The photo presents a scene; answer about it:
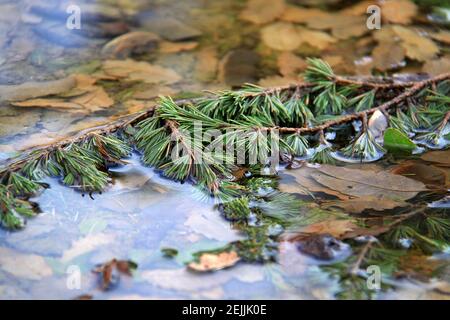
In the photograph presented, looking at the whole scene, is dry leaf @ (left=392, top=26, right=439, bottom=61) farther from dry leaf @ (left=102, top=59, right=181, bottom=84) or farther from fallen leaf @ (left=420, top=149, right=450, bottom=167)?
dry leaf @ (left=102, top=59, right=181, bottom=84)

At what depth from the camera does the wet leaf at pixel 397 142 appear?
234 centimetres

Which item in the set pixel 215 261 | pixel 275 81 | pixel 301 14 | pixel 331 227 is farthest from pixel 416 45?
pixel 215 261

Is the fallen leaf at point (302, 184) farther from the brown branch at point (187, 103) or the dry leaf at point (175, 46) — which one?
the dry leaf at point (175, 46)

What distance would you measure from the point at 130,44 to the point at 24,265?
5.62ft

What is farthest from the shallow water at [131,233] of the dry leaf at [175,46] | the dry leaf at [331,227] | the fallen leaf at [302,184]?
the fallen leaf at [302,184]

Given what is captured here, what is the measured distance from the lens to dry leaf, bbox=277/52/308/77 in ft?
9.98

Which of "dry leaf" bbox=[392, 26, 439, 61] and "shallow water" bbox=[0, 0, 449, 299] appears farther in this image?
"dry leaf" bbox=[392, 26, 439, 61]

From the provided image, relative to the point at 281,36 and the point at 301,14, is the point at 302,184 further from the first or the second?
the point at 301,14

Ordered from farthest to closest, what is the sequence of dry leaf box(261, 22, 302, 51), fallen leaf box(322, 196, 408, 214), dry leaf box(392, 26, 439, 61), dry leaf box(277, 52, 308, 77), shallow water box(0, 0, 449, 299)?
1. dry leaf box(261, 22, 302, 51)
2. dry leaf box(392, 26, 439, 61)
3. dry leaf box(277, 52, 308, 77)
4. fallen leaf box(322, 196, 408, 214)
5. shallow water box(0, 0, 449, 299)

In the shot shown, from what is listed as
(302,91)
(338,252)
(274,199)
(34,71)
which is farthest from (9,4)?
(338,252)

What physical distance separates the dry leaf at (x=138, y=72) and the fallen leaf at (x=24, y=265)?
129 cm

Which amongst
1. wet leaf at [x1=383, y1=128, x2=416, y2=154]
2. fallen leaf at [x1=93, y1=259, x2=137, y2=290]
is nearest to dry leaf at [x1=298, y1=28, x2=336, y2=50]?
wet leaf at [x1=383, y1=128, x2=416, y2=154]

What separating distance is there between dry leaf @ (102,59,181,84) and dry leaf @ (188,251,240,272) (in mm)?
1294

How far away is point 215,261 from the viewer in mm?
1848
